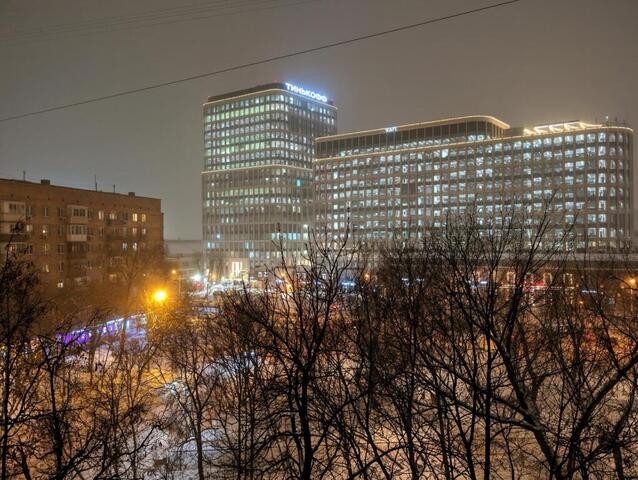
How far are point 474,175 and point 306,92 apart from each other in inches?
2851

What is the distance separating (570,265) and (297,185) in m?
106

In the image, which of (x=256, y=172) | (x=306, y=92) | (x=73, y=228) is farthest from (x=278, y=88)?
(x=73, y=228)

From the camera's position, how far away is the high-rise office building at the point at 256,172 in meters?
149

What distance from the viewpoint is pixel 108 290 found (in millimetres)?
44031

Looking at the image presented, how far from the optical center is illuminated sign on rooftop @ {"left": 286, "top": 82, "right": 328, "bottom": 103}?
162m

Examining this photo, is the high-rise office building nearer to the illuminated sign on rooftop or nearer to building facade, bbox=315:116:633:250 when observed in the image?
the illuminated sign on rooftop

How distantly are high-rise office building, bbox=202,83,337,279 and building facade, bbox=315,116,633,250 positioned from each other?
44.2ft

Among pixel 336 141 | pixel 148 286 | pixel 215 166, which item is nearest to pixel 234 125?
pixel 215 166

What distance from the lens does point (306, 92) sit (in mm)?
167875

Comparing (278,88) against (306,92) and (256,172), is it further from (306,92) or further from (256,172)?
(256,172)

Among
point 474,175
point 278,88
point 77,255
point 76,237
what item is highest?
point 278,88

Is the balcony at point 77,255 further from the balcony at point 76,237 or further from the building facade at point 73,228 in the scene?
the balcony at point 76,237

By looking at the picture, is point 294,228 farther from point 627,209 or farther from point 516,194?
point 627,209

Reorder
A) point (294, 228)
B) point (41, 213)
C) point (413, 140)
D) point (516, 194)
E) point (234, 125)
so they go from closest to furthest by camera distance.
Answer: point (41, 213) < point (516, 194) < point (413, 140) < point (294, 228) < point (234, 125)
